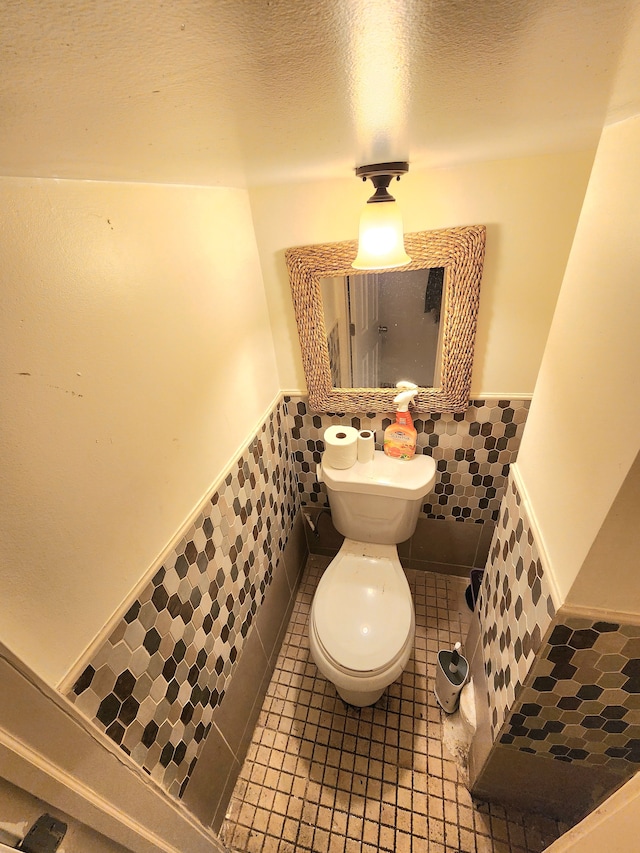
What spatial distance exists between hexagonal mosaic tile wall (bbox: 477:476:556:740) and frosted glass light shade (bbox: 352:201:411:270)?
2.43 feet

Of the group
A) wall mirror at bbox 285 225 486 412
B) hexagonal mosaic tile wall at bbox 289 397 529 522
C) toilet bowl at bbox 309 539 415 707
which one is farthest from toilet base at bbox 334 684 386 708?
wall mirror at bbox 285 225 486 412

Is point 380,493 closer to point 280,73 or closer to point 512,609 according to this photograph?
point 512,609

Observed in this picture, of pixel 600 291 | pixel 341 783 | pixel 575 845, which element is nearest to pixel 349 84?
pixel 600 291

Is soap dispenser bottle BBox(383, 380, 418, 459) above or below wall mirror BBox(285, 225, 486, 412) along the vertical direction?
below

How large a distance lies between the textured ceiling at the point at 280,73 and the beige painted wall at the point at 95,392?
0.37ft

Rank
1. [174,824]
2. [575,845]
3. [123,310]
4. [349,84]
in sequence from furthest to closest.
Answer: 1. [174,824]
2. [123,310]
3. [575,845]
4. [349,84]

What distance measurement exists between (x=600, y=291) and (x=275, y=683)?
5.60 feet

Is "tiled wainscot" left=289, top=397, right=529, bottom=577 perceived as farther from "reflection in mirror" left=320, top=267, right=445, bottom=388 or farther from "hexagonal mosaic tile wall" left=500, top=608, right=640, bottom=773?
"hexagonal mosaic tile wall" left=500, top=608, right=640, bottom=773

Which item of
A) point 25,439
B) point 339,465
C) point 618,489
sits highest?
point 25,439

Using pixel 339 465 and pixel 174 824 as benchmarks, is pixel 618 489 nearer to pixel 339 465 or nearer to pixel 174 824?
pixel 339 465

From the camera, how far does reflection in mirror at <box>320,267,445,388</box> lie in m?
1.20

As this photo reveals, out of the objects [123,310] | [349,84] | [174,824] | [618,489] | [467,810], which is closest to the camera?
[349,84]

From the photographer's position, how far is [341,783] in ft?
4.03

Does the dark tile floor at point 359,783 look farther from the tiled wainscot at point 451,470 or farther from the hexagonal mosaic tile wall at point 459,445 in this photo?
the hexagonal mosaic tile wall at point 459,445
